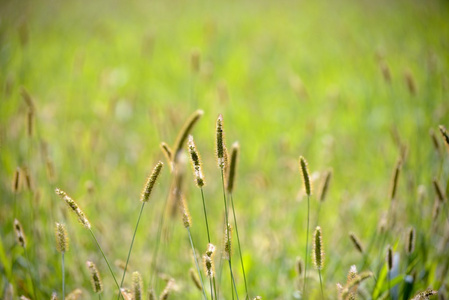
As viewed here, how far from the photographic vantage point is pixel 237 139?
2.85 meters

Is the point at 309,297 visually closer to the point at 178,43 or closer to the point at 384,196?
the point at 384,196

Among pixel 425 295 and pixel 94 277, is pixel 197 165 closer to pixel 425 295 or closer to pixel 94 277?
pixel 94 277

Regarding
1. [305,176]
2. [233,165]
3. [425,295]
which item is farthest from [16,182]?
[425,295]

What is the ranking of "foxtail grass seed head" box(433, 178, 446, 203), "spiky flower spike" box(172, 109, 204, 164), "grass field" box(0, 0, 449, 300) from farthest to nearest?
"grass field" box(0, 0, 449, 300)
"foxtail grass seed head" box(433, 178, 446, 203)
"spiky flower spike" box(172, 109, 204, 164)

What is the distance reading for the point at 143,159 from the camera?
2.78 m

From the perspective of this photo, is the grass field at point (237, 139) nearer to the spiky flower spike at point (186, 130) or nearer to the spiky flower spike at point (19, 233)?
the spiky flower spike at point (186, 130)

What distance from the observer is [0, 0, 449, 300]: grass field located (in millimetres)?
1684

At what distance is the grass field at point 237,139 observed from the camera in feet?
5.52

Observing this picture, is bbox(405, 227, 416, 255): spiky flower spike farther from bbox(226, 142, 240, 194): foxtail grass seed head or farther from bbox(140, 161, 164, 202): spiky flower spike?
bbox(140, 161, 164, 202): spiky flower spike

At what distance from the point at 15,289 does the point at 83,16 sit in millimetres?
5164

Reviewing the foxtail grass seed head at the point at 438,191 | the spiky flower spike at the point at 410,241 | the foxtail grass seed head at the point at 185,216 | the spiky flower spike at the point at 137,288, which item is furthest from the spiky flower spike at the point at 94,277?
the foxtail grass seed head at the point at 438,191

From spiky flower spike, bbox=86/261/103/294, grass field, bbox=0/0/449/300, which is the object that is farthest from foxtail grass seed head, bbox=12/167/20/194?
spiky flower spike, bbox=86/261/103/294

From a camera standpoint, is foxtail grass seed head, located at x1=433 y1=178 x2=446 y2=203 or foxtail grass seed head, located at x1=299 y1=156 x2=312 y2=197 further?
foxtail grass seed head, located at x1=433 y1=178 x2=446 y2=203

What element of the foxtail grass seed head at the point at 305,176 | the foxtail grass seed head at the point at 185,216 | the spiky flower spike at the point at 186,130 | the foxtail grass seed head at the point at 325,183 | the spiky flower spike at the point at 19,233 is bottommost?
the foxtail grass seed head at the point at 185,216
